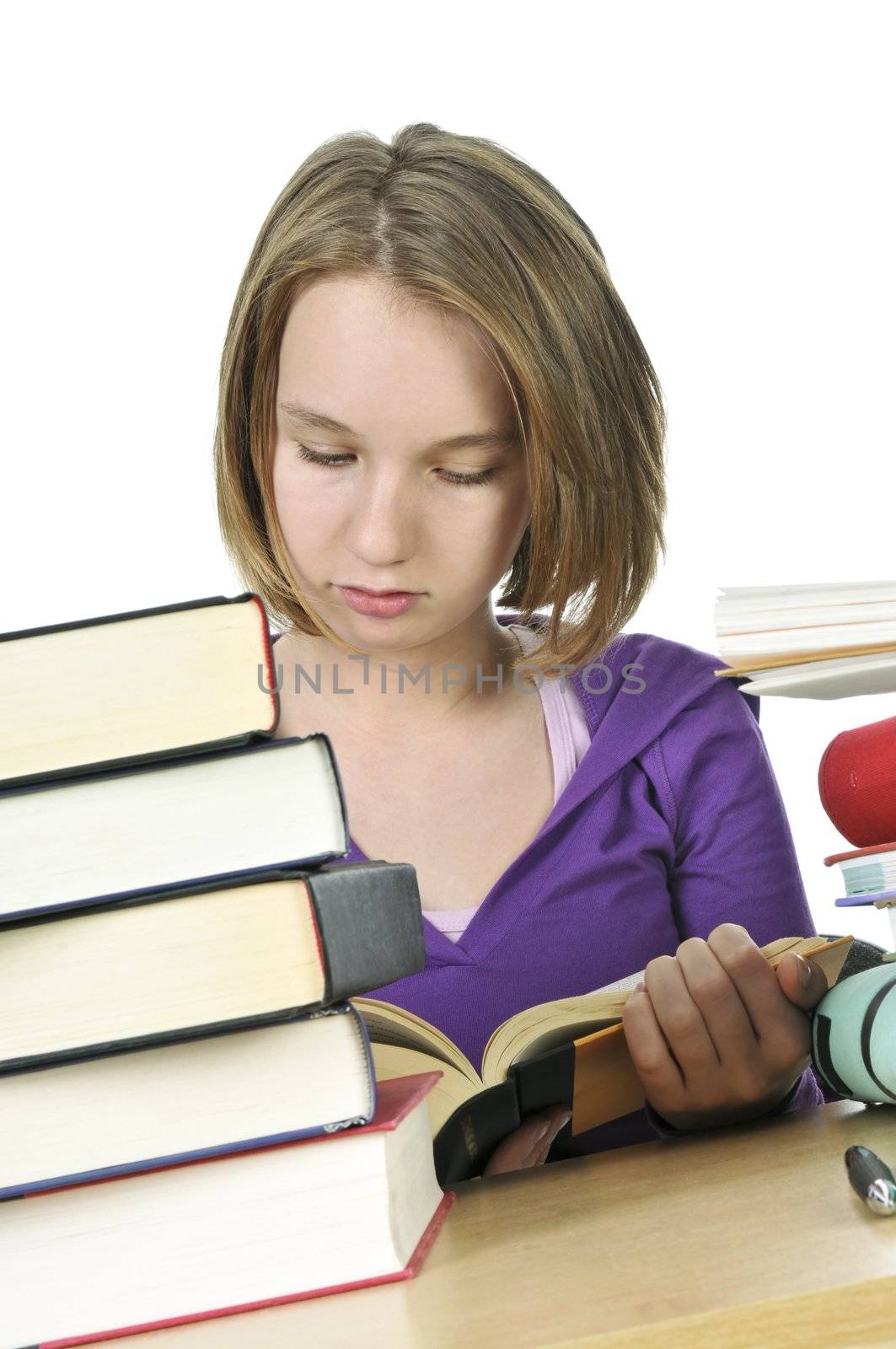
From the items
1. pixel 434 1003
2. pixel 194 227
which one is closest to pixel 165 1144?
pixel 434 1003

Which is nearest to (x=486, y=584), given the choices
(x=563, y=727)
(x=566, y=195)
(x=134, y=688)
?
(x=563, y=727)

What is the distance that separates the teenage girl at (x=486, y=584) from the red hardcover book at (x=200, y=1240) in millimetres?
299

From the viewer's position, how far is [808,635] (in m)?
0.72

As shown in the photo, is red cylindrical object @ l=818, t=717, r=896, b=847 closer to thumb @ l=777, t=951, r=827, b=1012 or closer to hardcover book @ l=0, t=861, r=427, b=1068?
thumb @ l=777, t=951, r=827, b=1012

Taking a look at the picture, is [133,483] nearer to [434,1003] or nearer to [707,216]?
[707,216]

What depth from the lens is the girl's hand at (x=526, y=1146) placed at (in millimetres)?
846

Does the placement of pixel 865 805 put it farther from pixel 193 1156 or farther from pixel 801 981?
pixel 193 1156

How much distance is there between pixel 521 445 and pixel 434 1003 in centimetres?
49

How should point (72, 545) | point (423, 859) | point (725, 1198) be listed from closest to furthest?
point (725, 1198)
point (423, 859)
point (72, 545)

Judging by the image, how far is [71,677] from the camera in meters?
0.57

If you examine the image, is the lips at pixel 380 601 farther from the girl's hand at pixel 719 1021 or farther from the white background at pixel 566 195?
the white background at pixel 566 195

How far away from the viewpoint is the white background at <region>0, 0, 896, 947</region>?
2643mm

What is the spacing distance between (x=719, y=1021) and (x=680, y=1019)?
25 millimetres

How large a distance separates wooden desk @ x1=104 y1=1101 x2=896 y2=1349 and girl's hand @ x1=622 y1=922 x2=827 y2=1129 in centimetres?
7
